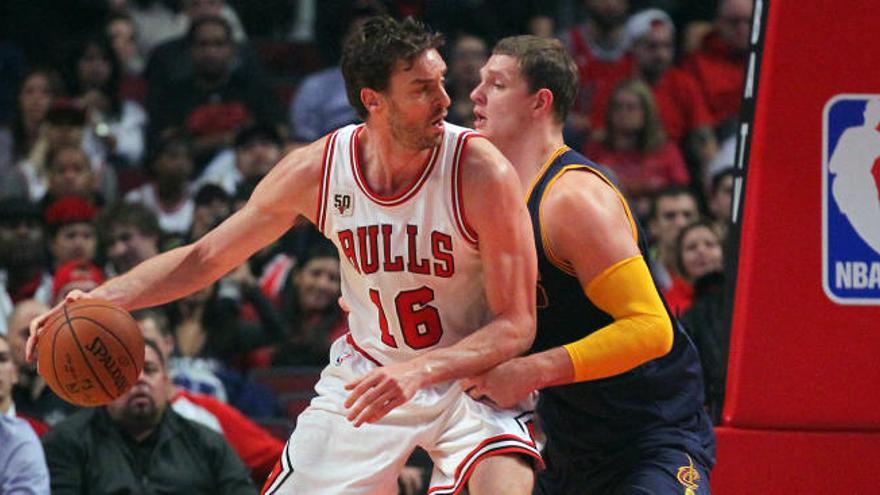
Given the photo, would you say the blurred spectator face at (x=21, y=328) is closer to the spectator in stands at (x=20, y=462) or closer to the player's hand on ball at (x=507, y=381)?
the spectator in stands at (x=20, y=462)

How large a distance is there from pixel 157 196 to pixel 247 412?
260cm

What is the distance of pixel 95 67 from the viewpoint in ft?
34.8

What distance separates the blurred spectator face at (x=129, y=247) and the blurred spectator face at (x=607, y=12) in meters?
3.83

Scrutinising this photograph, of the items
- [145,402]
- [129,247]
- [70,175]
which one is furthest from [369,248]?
[70,175]

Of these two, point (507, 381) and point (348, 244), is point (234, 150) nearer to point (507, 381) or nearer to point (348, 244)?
point (348, 244)

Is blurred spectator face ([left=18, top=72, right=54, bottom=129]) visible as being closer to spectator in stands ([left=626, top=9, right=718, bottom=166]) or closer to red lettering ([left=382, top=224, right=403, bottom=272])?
spectator in stands ([left=626, top=9, right=718, bottom=166])

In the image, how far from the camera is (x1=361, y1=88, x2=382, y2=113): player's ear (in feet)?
13.1

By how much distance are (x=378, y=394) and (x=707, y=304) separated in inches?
136

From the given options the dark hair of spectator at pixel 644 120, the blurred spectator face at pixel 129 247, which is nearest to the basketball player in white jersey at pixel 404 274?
the blurred spectator face at pixel 129 247

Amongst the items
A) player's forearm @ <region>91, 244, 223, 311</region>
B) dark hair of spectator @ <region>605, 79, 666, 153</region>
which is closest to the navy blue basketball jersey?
player's forearm @ <region>91, 244, 223, 311</region>

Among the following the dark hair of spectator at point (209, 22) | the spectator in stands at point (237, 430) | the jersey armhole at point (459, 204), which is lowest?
the spectator in stands at point (237, 430)

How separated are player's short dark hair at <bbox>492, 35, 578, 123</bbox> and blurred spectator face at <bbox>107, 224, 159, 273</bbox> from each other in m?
4.20

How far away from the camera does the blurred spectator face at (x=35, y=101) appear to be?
33.6 feet

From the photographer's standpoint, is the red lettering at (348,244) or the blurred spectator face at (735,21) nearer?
the red lettering at (348,244)
